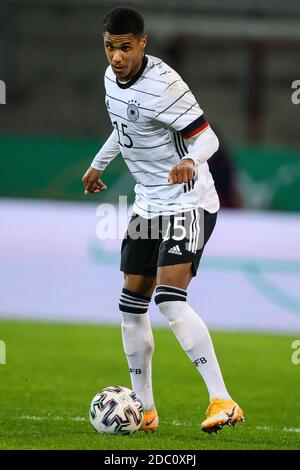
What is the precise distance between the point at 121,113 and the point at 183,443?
1799 millimetres

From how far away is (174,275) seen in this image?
212 inches

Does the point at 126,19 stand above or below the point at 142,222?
above

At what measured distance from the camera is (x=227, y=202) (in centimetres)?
1566

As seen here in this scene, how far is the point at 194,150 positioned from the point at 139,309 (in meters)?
0.99

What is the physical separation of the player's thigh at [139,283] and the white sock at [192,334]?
1.34 ft

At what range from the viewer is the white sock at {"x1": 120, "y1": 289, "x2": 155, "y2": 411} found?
5.79 metres

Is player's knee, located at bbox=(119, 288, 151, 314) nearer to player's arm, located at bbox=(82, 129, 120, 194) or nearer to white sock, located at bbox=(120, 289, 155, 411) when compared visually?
white sock, located at bbox=(120, 289, 155, 411)

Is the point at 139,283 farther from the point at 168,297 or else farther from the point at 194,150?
the point at 194,150

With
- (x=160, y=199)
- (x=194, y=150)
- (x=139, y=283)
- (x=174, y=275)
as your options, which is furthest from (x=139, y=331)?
(x=194, y=150)

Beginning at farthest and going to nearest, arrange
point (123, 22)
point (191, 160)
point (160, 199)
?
point (160, 199), point (123, 22), point (191, 160)

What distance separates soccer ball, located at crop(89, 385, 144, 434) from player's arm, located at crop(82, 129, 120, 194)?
1333mm

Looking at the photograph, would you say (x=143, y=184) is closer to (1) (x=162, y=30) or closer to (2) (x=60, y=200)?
(2) (x=60, y=200)
